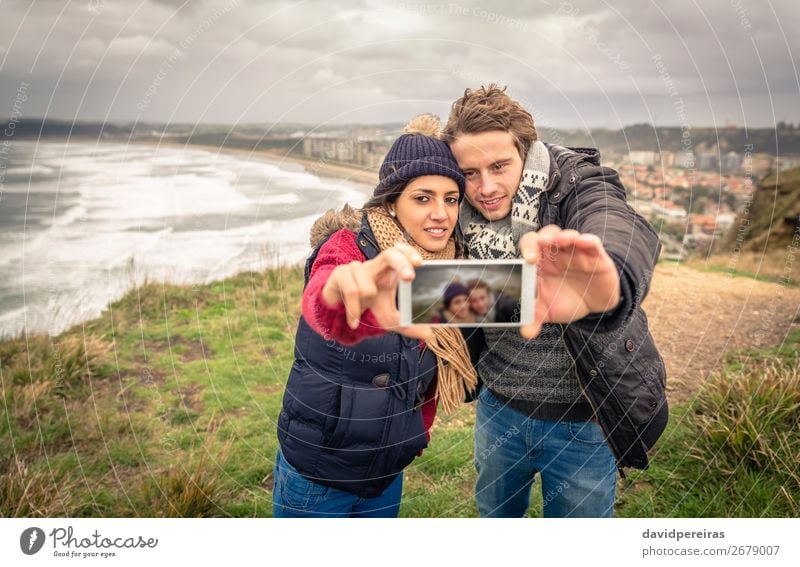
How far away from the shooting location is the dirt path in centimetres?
333

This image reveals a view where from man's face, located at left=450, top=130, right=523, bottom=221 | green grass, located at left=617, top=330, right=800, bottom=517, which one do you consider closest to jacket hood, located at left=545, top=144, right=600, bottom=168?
man's face, located at left=450, top=130, right=523, bottom=221

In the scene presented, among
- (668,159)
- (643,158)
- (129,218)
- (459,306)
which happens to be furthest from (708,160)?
(129,218)

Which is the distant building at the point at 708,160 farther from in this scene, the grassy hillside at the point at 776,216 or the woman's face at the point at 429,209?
the grassy hillside at the point at 776,216

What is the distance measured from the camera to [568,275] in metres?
1.03

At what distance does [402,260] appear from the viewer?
0.91 metres

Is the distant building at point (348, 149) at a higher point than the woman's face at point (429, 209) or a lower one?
higher

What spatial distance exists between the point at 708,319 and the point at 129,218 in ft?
13.7

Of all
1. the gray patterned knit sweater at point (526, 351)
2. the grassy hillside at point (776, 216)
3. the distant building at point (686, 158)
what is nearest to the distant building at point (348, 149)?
the gray patterned knit sweater at point (526, 351)

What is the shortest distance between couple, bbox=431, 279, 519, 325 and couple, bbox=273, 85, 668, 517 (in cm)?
13

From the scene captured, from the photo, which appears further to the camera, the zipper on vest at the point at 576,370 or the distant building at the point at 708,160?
the distant building at the point at 708,160

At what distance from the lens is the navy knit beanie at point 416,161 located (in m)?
1.30

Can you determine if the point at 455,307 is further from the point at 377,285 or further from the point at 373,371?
the point at 373,371

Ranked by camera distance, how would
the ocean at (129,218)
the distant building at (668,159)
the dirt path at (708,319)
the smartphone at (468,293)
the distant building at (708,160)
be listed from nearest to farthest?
1. the smartphone at (468,293)
2. the distant building at (668,159)
3. the ocean at (129,218)
4. the distant building at (708,160)
5. the dirt path at (708,319)
